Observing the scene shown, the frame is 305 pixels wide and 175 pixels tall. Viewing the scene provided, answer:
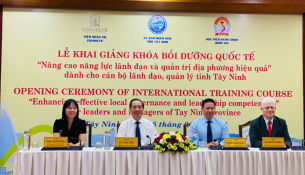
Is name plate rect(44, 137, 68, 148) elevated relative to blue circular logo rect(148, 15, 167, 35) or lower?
lower

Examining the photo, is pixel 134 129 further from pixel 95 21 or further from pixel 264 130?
pixel 95 21

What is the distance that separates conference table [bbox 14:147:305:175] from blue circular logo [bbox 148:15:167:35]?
2.24m

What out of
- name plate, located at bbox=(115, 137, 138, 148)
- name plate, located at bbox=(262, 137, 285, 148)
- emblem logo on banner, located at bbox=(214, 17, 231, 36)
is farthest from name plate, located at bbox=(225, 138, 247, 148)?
emblem logo on banner, located at bbox=(214, 17, 231, 36)

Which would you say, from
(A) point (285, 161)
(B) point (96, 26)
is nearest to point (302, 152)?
(A) point (285, 161)

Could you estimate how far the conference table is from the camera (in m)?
2.73

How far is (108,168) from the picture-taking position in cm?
276

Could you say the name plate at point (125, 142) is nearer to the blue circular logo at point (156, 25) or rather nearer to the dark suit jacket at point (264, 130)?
the dark suit jacket at point (264, 130)

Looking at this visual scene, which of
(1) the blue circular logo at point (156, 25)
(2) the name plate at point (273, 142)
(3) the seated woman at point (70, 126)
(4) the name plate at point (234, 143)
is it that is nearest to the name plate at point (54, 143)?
(3) the seated woman at point (70, 126)

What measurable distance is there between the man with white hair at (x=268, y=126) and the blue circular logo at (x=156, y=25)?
188 centimetres

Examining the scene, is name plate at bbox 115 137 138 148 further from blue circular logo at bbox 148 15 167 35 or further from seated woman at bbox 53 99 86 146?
blue circular logo at bbox 148 15 167 35

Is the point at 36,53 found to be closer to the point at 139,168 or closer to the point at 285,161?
the point at 139,168

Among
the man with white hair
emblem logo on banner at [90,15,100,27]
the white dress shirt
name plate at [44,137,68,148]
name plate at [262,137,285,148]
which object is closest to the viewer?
name plate at [44,137,68,148]

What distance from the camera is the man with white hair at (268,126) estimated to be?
3447 mm

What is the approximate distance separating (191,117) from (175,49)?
1079 millimetres
